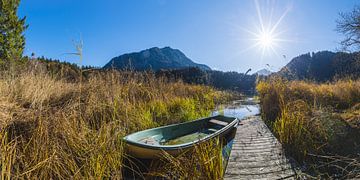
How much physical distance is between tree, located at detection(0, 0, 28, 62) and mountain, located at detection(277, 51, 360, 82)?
65.0 feet

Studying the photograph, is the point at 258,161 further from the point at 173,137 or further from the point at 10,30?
the point at 10,30

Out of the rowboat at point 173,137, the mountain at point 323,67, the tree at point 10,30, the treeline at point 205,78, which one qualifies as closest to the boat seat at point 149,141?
the rowboat at point 173,137

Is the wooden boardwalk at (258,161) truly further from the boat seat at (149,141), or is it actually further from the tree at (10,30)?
the tree at (10,30)

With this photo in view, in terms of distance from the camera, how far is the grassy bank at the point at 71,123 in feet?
6.43

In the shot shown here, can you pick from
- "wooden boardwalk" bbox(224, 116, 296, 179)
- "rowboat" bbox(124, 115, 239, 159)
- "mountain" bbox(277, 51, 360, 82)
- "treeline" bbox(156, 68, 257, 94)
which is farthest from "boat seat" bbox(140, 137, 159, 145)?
"mountain" bbox(277, 51, 360, 82)

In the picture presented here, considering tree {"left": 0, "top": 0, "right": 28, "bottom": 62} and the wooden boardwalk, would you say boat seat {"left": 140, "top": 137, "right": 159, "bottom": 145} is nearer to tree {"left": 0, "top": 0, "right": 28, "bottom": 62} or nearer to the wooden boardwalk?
the wooden boardwalk

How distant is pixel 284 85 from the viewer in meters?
7.04

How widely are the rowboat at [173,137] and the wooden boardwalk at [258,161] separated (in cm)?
51

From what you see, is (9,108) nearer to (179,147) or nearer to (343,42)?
(179,147)

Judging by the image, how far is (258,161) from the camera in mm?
2982

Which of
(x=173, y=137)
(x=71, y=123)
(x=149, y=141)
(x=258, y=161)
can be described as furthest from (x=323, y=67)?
(x=71, y=123)

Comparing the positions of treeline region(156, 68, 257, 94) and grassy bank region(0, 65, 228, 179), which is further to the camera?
treeline region(156, 68, 257, 94)

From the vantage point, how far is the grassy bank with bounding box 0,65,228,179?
196 cm

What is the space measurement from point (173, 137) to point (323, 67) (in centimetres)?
2878
